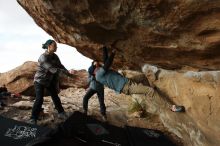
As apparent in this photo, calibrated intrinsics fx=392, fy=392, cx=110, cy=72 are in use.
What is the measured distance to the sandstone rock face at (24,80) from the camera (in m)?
15.6

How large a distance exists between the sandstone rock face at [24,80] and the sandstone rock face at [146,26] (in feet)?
19.1

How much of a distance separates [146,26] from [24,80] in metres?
9.31

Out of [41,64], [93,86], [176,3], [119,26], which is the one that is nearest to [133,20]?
[119,26]

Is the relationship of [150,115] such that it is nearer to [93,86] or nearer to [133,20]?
[93,86]

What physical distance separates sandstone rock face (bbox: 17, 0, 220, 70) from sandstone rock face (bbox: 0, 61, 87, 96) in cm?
582

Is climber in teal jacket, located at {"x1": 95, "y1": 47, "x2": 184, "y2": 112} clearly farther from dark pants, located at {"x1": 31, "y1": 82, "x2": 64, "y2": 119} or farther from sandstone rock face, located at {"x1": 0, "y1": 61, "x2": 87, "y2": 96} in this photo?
sandstone rock face, located at {"x1": 0, "y1": 61, "x2": 87, "y2": 96}

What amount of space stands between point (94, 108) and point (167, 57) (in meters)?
4.16

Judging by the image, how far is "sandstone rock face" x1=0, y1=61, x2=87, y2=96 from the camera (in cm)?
1557

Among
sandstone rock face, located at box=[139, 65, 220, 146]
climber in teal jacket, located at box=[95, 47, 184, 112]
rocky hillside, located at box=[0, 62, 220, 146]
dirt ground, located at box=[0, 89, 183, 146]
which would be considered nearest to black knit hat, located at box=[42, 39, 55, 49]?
climber in teal jacket, located at box=[95, 47, 184, 112]

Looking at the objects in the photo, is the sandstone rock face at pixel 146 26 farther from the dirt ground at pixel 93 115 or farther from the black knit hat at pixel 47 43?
the dirt ground at pixel 93 115

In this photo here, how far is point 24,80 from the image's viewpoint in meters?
16.0

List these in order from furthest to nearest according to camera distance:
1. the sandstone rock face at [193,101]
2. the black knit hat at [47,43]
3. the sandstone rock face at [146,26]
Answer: the black knit hat at [47,43]
the sandstone rock face at [193,101]
the sandstone rock face at [146,26]

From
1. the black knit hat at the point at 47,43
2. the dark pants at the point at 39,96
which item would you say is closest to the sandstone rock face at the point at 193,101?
the dark pants at the point at 39,96

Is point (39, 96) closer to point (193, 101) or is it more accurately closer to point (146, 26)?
point (146, 26)
